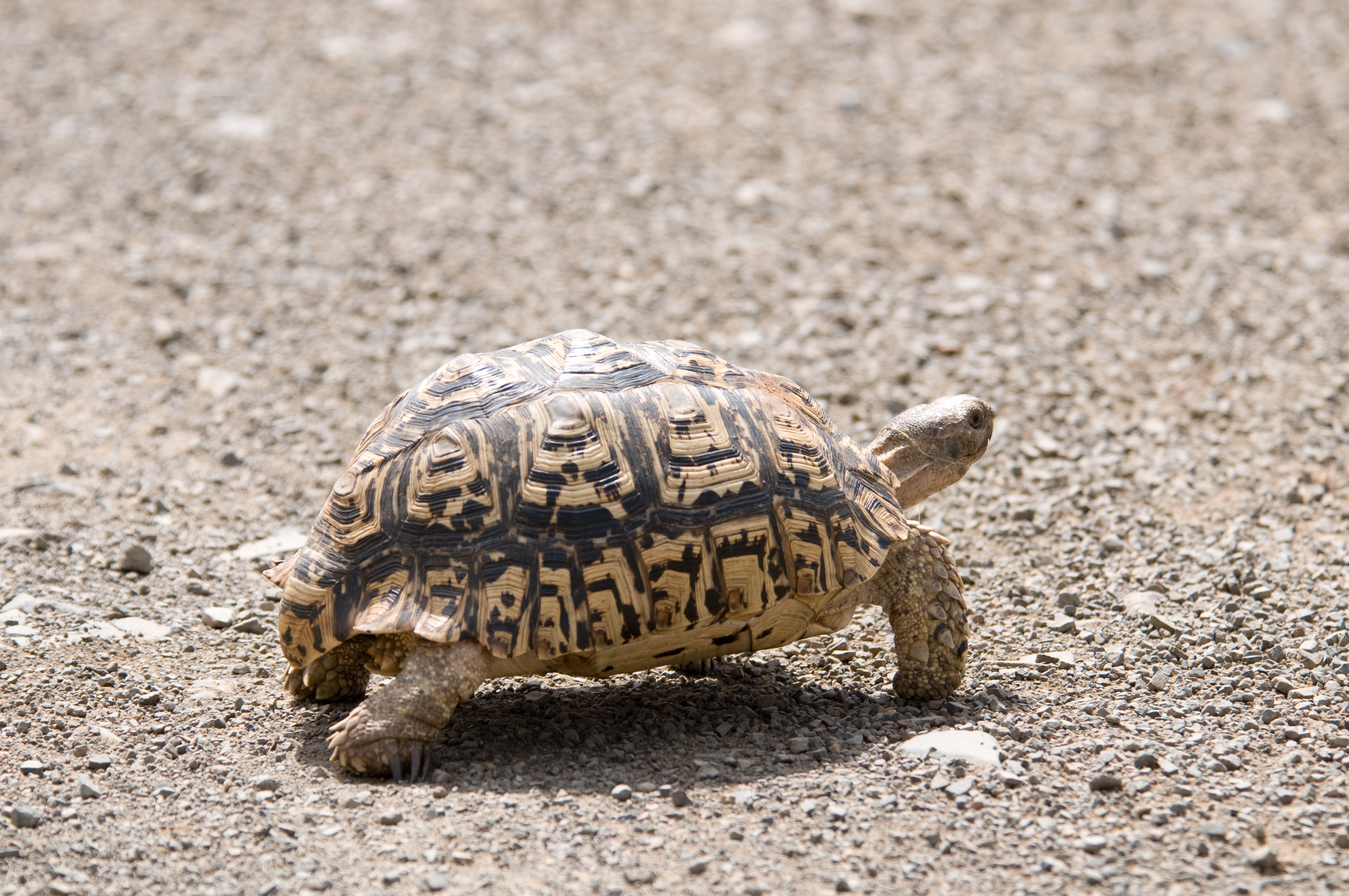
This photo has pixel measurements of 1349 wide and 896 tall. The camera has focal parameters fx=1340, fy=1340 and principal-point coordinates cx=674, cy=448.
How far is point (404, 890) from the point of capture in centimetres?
319

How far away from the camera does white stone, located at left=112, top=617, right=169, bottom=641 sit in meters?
4.70

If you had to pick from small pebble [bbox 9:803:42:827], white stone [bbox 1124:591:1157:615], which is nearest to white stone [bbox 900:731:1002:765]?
white stone [bbox 1124:591:1157:615]

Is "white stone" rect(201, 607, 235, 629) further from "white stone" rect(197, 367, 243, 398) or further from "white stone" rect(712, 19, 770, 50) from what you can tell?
"white stone" rect(712, 19, 770, 50)

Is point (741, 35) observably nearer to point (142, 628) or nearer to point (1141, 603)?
point (1141, 603)

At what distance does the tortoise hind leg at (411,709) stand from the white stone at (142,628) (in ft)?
4.23

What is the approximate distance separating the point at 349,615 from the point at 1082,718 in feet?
7.15

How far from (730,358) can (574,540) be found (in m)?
3.49

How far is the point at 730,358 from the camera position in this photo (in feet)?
23.2

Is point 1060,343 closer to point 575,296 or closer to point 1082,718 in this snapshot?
point 575,296

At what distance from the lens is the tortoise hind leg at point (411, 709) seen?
146 inches

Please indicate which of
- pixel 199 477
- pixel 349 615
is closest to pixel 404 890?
pixel 349 615

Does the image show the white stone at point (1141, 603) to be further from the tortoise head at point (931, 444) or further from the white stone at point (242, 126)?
the white stone at point (242, 126)

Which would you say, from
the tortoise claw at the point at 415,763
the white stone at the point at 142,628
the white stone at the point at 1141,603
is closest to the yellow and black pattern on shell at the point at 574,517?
the tortoise claw at the point at 415,763

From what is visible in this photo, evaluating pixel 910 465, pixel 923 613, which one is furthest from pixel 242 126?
pixel 923 613
